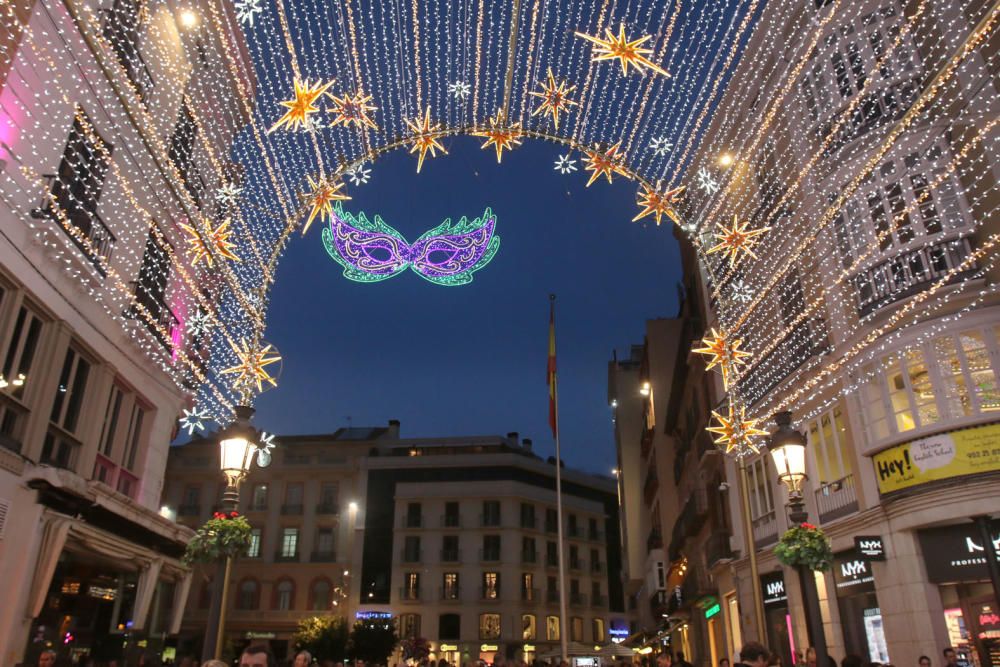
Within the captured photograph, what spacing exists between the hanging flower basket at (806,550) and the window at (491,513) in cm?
4604

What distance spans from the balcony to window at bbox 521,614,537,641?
38408 millimetres

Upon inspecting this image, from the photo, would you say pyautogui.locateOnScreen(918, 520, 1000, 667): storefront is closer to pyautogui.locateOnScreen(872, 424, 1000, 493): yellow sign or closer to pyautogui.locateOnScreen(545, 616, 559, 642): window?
pyautogui.locateOnScreen(872, 424, 1000, 493): yellow sign

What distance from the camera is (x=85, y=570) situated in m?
16.2

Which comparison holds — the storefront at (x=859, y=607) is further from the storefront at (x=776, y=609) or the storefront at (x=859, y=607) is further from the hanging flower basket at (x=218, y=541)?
the hanging flower basket at (x=218, y=541)

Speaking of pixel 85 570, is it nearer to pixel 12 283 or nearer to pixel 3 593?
pixel 3 593

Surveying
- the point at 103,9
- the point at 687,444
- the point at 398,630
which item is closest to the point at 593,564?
the point at 398,630

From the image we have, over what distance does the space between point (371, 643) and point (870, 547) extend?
3372cm

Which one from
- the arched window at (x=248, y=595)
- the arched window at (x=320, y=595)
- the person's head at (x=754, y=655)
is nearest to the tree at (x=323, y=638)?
the arched window at (x=320, y=595)

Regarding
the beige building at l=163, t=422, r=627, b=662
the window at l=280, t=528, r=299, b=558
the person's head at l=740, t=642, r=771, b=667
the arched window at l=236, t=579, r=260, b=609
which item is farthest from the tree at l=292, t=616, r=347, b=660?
the person's head at l=740, t=642, r=771, b=667

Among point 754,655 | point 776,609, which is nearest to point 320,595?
point 776,609

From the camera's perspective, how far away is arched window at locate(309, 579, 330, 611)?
50469mm

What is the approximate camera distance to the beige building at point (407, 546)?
50.8 meters

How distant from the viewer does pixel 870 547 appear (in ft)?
47.7

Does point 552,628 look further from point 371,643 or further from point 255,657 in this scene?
point 255,657
